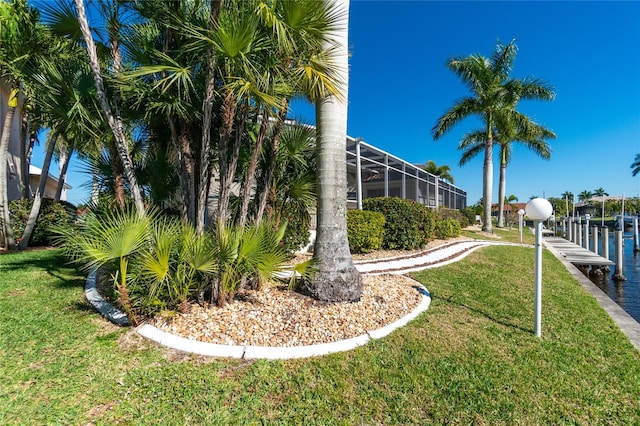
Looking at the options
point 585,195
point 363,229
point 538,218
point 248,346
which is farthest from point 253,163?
point 585,195

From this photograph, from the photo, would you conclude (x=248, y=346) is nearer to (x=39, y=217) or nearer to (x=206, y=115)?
(x=206, y=115)

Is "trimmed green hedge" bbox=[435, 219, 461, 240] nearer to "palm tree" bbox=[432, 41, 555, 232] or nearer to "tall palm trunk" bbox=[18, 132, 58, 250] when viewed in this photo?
"palm tree" bbox=[432, 41, 555, 232]

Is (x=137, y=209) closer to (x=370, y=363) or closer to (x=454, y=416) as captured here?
(x=370, y=363)

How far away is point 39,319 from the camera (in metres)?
3.88

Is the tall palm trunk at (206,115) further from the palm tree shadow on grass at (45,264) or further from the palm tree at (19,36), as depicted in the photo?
the palm tree at (19,36)

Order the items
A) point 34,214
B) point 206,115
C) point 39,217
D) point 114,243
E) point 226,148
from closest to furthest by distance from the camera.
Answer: point 114,243, point 206,115, point 226,148, point 34,214, point 39,217

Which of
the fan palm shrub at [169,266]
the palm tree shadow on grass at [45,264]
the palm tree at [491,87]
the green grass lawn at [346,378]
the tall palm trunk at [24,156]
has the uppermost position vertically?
the palm tree at [491,87]

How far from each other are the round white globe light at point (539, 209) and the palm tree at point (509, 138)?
17.9 metres

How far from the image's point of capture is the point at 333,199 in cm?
427

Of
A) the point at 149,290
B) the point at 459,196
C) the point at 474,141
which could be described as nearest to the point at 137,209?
the point at 149,290

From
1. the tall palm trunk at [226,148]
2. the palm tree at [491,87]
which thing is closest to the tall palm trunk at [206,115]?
the tall palm trunk at [226,148]

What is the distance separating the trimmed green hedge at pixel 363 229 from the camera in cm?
808

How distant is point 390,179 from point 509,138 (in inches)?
340

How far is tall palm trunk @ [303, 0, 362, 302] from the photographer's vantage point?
414 cm
